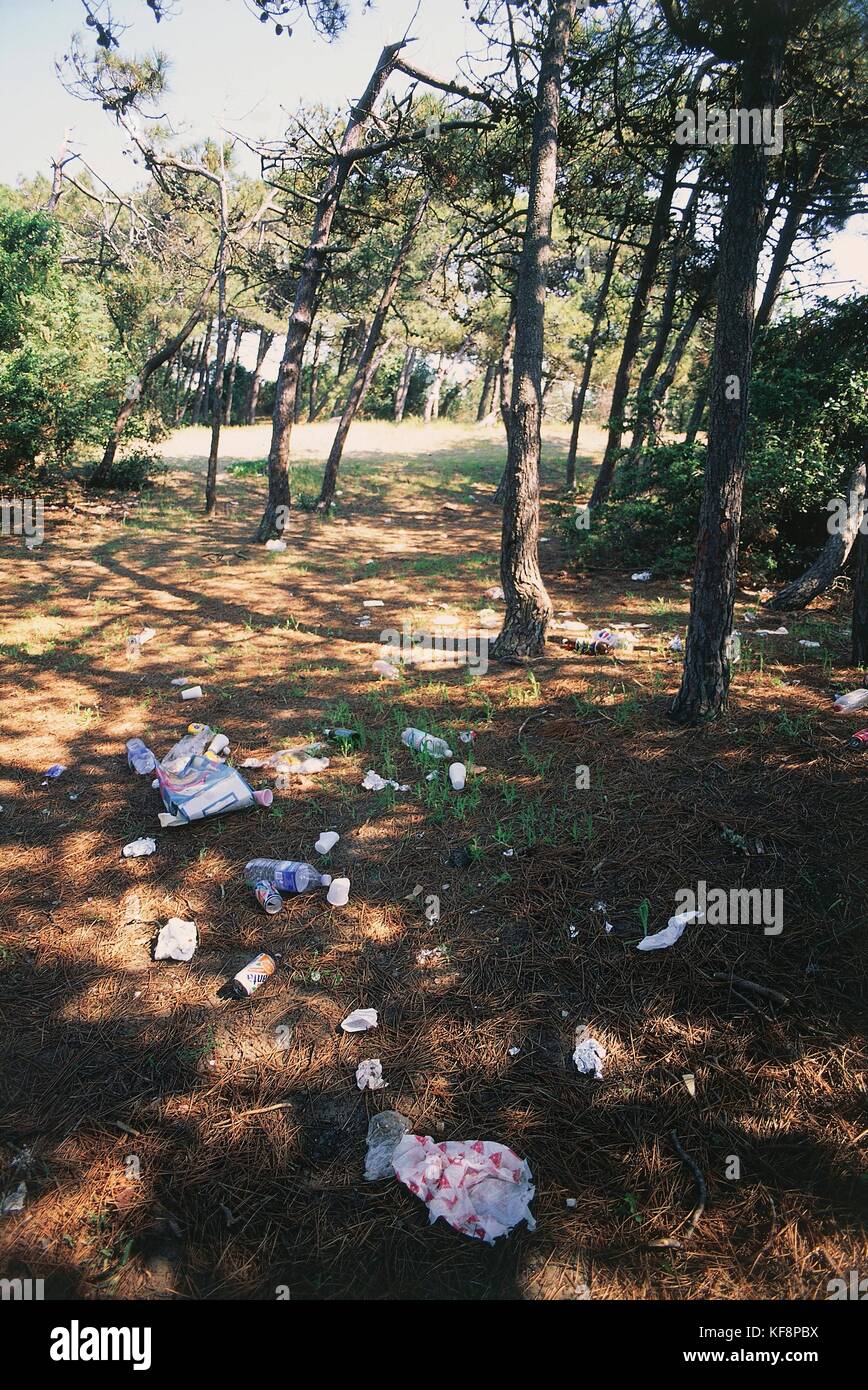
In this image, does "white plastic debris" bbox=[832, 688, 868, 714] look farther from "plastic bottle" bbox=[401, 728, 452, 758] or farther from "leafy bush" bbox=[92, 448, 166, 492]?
"leafy bush" bbox=[92, 448, 166, 492]

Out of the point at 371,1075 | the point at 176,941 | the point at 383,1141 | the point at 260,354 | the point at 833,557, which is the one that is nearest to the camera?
the point at 383,1141

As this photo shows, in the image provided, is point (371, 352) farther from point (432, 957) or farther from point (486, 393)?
point (486, 393)

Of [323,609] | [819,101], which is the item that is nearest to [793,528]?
[819,101]

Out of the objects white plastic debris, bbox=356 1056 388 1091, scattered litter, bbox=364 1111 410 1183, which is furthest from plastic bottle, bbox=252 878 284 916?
scattered litter, bbox=364 1111 410 1183

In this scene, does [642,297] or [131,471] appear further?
[131,471]

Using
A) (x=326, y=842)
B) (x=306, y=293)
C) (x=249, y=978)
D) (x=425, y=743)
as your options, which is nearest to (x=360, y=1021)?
(x=249, y=978)

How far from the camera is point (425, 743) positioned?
4145 mm

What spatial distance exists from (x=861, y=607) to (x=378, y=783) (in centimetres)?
340

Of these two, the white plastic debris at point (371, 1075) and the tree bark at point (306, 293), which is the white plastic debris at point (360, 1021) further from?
the tree bark at point (306, 293)

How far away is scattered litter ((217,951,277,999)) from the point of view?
102 inches

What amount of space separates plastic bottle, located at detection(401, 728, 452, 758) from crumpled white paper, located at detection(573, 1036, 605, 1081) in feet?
6.45

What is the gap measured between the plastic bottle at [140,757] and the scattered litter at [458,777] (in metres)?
1.76

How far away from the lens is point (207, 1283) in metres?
1.78
